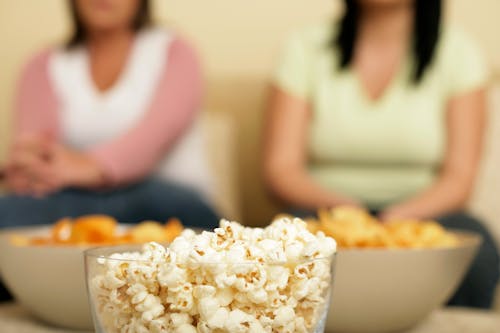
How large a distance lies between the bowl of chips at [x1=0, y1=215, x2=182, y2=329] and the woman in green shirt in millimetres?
863

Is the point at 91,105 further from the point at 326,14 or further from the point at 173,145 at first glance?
the point at 326,14

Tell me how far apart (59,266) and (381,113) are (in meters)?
1.09

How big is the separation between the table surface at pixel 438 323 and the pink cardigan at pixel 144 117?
2.71ft

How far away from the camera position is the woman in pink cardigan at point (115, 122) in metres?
1.76

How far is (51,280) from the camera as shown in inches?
34.6

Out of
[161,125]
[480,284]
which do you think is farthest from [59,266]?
[161,125]

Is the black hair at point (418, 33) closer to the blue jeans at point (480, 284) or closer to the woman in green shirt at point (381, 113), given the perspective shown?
the woman in green shirt at point (381, 113)

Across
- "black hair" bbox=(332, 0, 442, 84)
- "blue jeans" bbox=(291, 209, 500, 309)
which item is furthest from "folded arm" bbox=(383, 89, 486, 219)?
"blue jeans" bbox=(291, 209, 500, 309)

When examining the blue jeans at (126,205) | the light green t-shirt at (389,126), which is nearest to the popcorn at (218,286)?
the blue jeans at (126,205)

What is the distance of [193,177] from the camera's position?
202 centimetres

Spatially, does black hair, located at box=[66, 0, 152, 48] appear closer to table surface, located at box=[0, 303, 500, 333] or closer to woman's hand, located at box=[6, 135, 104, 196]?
woman's hand, located at box=[6, 135, 104, 196]

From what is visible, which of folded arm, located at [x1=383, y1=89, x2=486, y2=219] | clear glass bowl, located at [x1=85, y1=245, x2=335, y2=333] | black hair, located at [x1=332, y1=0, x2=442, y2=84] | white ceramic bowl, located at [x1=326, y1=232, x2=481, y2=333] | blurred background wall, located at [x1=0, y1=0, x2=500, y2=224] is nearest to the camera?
clear glass bowl, located at [x1=85, y1=245, x2=335, y2=333]

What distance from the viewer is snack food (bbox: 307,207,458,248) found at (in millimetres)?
889

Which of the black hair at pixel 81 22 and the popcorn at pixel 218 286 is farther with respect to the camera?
the black hair at pixel 81 22
